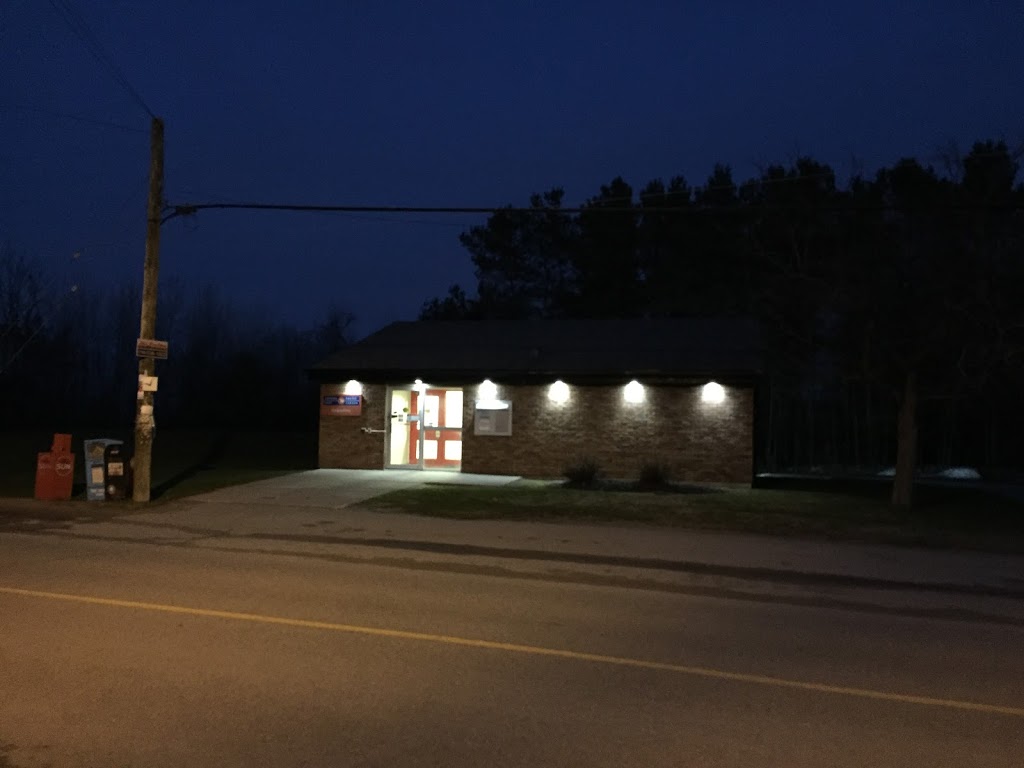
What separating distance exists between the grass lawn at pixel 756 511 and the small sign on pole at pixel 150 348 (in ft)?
15.8

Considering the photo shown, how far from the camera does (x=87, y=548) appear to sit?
1280 centimetres

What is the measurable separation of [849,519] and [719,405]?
6.18 meters

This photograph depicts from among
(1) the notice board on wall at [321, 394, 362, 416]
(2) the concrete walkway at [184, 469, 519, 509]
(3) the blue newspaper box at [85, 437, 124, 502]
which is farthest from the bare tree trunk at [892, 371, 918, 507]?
(3) the blue newspaper box at [85, 437, 124, 502]

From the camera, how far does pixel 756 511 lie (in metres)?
18.1

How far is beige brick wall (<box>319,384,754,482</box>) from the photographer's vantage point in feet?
75.5

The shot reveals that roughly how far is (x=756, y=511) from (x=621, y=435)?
5.94 meters

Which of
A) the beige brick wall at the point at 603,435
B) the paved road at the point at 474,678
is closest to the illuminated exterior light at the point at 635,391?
the beige brick wall at the point at 603,435

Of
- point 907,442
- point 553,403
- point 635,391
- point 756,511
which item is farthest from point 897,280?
point 553,403

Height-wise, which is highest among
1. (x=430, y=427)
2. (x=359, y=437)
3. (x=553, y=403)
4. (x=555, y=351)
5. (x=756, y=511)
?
(x=555, y=351)

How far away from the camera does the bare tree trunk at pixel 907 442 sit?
1859 centimetres

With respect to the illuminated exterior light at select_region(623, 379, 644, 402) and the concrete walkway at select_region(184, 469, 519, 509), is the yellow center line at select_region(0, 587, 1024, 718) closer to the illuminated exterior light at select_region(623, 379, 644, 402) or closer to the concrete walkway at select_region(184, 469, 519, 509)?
the concrete walkway at select_region(184, 469, 519, 509)

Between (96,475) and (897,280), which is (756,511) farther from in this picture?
(96,475)

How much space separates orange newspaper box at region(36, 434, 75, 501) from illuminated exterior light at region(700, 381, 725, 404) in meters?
13.9

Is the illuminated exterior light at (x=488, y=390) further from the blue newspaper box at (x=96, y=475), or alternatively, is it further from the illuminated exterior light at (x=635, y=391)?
the blue newspaper box at (x=96, y=475)
